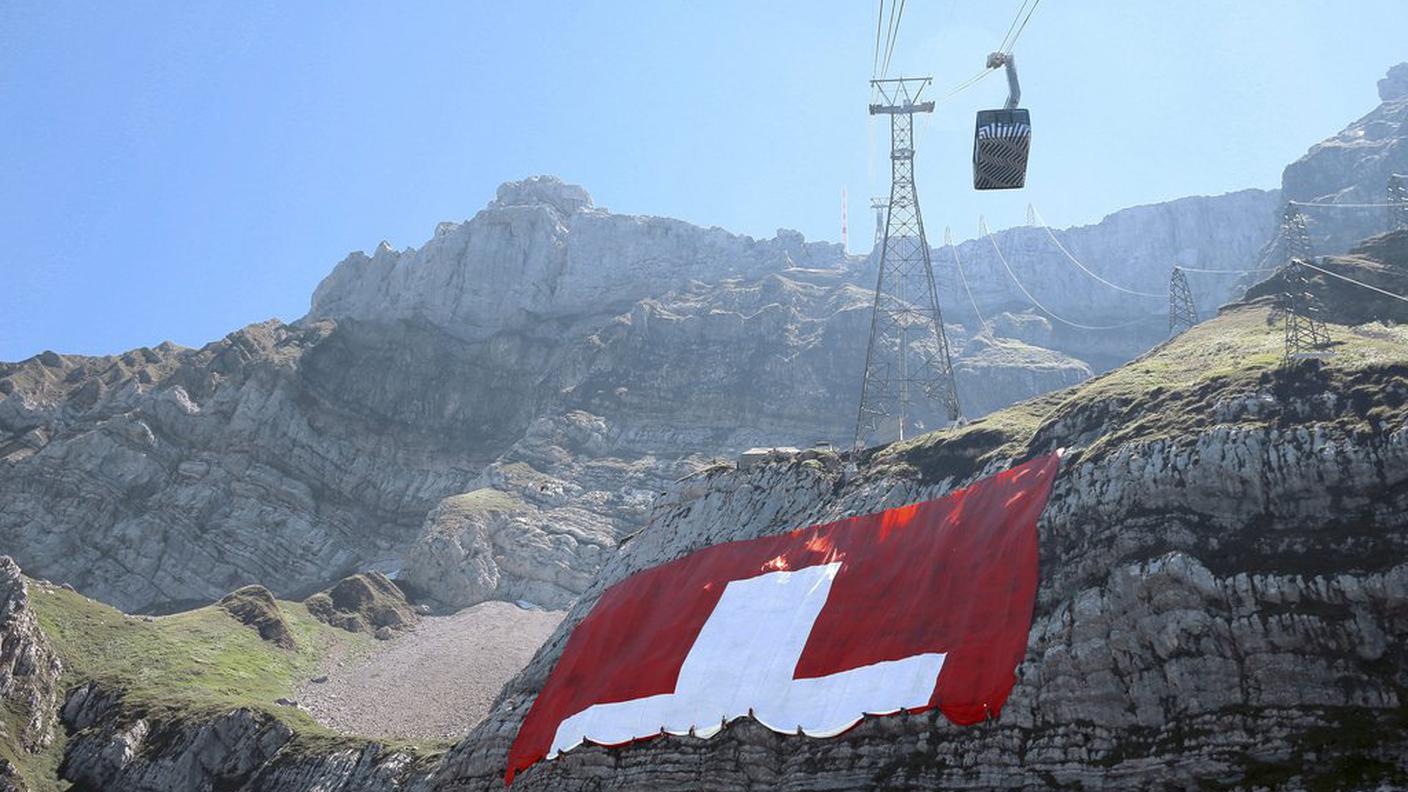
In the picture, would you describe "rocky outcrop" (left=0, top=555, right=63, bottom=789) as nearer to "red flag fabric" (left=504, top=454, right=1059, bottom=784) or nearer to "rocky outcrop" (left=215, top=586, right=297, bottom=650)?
"rocky outcrop" (left=215, top=586, right=297, bottom=650)

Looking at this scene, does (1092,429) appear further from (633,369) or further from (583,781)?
(633,369)

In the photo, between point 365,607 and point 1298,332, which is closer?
point 1298,332

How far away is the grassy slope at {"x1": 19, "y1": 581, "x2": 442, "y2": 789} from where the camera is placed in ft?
251

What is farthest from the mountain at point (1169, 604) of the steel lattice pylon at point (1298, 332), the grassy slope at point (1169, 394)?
the steel lattice pylon at point (1298, 332)

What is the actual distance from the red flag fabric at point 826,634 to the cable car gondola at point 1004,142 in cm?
1309

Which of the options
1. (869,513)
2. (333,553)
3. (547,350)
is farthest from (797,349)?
(869,513)

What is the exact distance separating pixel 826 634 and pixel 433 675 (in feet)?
226

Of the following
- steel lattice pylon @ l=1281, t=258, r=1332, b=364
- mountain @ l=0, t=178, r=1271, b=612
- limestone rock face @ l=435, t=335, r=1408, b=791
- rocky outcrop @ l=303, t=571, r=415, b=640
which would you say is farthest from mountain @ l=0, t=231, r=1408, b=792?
mountain @ l=0, t=178, r=1271, b=612

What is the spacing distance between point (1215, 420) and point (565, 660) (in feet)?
110

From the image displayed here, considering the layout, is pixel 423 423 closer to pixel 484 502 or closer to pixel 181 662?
pixel 484 502

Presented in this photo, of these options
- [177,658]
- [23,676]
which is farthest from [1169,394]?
[177,658]

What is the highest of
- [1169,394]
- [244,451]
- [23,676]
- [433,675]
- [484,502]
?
[244,451]

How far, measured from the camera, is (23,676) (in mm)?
74750

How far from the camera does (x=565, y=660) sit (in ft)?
198
